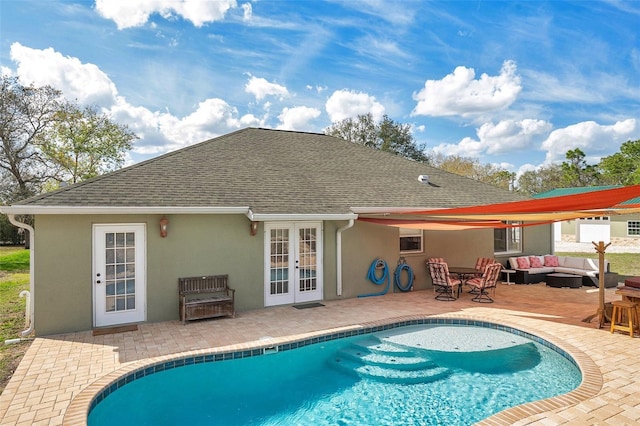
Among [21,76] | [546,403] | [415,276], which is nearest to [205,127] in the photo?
[21,76]

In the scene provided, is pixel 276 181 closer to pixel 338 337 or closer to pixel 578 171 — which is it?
pixel 338 337

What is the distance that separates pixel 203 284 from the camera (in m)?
10.1

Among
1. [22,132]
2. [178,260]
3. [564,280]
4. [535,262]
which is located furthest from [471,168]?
[22,132]

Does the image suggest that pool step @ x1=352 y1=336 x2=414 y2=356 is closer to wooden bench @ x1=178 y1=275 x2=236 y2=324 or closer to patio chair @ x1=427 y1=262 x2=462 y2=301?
wooden bench @ x1=178 y1=275 x2=236 y2=324

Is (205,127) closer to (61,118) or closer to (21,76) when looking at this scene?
→ (61,118)

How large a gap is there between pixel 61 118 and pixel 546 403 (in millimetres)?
36225

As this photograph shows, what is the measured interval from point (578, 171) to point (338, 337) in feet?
182

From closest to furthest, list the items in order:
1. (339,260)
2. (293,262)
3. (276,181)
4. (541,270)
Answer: (293,262) < (339,260) < (276,181) < (541,270)

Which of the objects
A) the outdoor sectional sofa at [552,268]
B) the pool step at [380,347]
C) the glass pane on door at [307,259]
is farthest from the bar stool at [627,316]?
the glass pane on door at [307,259]

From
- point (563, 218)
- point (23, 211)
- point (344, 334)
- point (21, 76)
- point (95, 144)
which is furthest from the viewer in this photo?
point (95, 144)

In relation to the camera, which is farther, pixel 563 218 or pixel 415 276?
pixel 415 276

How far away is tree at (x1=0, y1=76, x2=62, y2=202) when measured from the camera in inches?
1118

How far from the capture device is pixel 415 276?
13906mm

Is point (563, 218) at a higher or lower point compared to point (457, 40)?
lower
